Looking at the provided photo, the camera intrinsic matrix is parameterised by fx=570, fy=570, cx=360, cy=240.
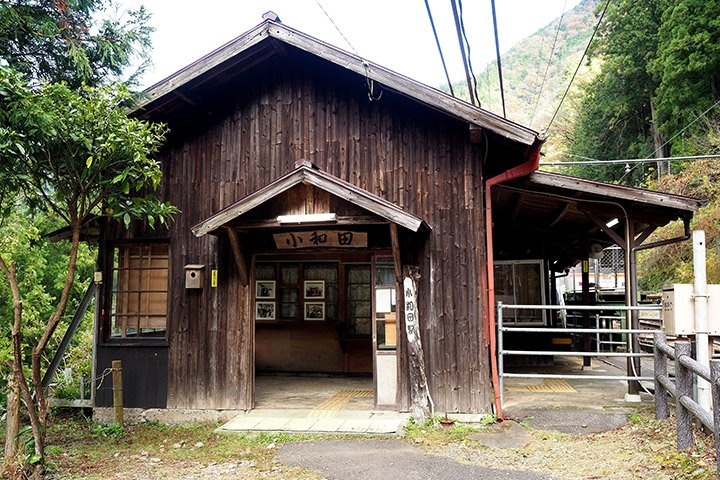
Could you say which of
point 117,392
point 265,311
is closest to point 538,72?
point 265,311

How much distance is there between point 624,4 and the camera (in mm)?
24984

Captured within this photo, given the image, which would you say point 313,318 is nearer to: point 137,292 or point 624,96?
point 137,292

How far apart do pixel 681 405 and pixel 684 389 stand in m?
0.28

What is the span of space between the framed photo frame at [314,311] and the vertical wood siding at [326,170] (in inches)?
147

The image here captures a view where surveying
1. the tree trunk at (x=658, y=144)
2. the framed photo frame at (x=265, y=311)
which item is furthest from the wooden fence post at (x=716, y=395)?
the tree trunk at (x=658, y=144)

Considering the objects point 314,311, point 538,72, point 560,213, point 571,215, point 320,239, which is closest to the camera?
point 320,239

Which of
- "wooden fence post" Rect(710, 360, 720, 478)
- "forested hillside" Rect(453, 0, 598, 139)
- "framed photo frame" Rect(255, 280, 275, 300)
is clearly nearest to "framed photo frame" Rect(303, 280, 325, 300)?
"framed photo frame" Rect(255, 280, 275, 300)

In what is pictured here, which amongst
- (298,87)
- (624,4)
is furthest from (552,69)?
(298,87)

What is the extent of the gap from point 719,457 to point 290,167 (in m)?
6.06

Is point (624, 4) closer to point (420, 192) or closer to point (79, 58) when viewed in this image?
point (420, 192)

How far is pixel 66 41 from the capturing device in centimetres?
703

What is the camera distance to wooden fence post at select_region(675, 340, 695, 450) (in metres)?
5.56

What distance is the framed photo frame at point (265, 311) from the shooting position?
11.9m

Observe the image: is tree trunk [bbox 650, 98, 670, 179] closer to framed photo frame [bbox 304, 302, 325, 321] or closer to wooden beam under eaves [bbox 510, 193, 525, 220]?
wooden beam under eaves [bbox 510, 193, 525, 220]
